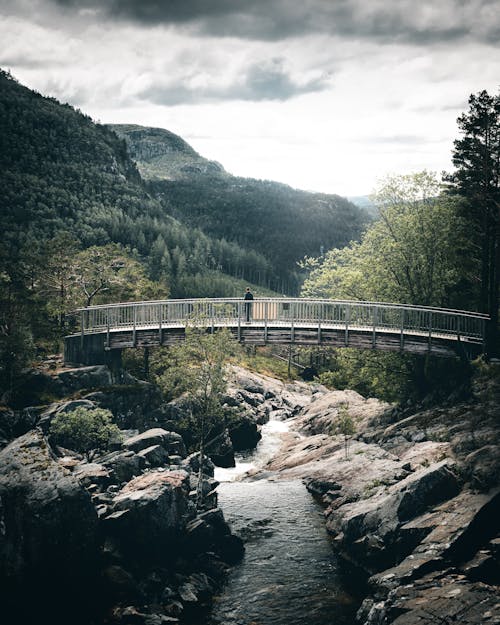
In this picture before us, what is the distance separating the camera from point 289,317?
49.2 meters

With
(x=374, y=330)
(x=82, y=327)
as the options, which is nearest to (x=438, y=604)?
(x=374, y=330)

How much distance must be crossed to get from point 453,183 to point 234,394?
2879 cm

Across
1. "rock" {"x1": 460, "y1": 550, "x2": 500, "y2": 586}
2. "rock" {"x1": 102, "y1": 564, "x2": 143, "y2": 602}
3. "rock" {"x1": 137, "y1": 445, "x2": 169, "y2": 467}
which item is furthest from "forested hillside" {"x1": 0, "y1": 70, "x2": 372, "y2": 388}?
"rock" {"x1": 460, "y1": 550, "x2": 500, "y2": 586}

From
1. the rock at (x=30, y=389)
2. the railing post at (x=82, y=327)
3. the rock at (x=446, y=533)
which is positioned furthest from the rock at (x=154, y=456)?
the railing post at (x=82, y=327)

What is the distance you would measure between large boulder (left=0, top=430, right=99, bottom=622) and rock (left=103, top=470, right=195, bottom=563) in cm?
152

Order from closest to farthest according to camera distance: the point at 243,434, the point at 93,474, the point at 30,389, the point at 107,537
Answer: the point at 107,537, the point at 93,474, the point at 30,389, the point at 243,434

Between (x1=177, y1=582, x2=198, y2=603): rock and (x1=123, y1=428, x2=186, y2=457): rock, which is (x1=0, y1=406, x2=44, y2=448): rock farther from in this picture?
(x1=177, y1=582, x2=198, y2=603): rock

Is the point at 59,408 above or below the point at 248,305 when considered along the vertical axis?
below

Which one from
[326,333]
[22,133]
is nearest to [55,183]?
[22,133]

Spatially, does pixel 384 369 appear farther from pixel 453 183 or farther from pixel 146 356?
pixel 146 356

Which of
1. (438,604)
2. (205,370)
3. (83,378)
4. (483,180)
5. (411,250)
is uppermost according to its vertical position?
(483,180)

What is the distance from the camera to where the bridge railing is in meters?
43.1

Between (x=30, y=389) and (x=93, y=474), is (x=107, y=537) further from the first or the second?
(x=30, y=389)

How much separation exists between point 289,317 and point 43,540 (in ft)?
88.6
